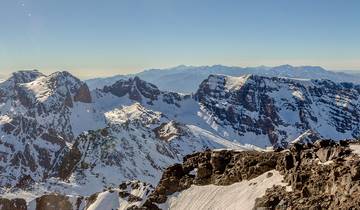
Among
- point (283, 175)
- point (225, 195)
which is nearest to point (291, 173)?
point (283, 175)

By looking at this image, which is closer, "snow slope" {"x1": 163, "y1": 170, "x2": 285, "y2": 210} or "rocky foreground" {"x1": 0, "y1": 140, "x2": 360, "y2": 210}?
"rocky foreground" {"x1": 0, "y1": 140, "x2": 360, "y2": 210}

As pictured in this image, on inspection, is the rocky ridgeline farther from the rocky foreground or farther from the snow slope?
the snow slope

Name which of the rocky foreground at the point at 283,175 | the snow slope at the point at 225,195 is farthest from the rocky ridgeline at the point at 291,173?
the snow slope at the point at 225,195

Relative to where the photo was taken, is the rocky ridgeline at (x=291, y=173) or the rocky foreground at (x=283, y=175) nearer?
the rocky ridgeline at (x=291, y=173)

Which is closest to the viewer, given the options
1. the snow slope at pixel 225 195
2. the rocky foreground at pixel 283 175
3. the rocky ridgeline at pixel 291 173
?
the rocky ridgeline at pixel 291 173

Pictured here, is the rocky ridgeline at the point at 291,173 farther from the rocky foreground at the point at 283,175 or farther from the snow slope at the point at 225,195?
the snow slope at the point at 225,195

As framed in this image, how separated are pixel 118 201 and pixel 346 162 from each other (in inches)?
3294

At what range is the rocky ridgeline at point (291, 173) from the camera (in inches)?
3583

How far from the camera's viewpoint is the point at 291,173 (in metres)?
109

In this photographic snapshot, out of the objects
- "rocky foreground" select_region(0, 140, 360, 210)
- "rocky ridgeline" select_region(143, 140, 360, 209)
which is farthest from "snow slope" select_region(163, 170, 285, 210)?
"rocky ridgeline" select_region(143, 140, 360, 209)

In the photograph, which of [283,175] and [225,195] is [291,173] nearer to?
[283,175]

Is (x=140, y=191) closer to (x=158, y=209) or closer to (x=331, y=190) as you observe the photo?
(x=158, y=209)

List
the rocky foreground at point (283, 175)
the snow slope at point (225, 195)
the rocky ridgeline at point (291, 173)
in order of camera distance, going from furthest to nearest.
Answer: the snow slope at point (225, 195), the rocky foreground at point (283, 175), the rocky ridgeline at point (291, 173)

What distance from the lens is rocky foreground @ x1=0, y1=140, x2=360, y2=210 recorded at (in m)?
91.8
